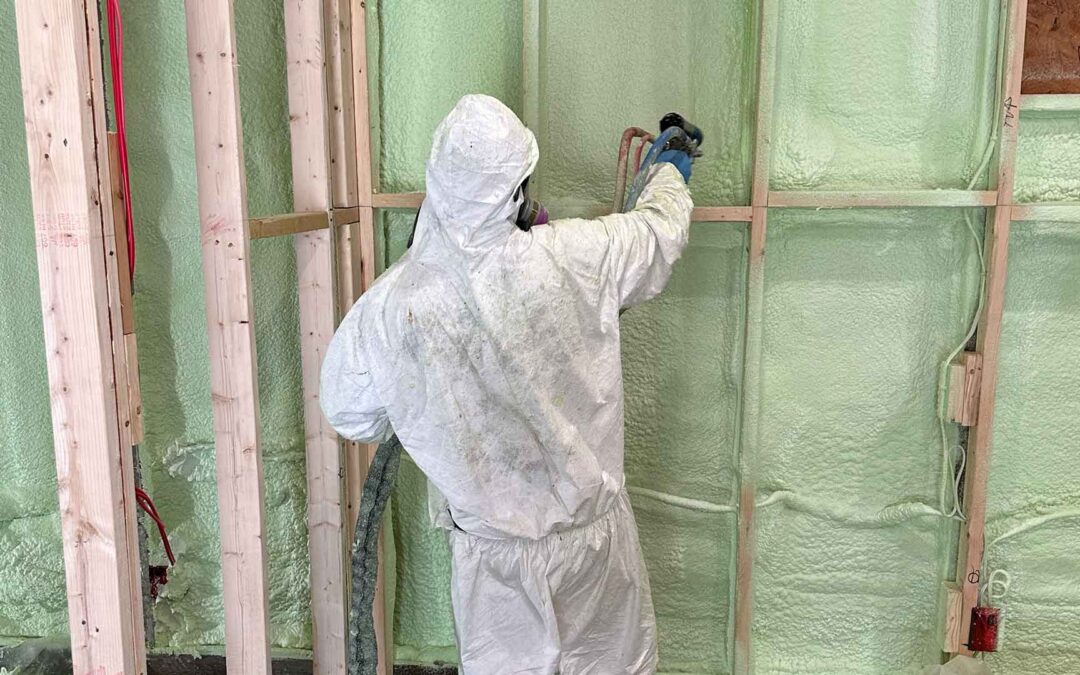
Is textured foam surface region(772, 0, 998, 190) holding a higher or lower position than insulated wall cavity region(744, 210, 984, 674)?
higher

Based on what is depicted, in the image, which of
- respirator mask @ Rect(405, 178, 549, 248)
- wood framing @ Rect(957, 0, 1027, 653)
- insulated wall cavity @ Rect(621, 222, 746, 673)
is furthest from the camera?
insulated wall cavity @ Rect(621, 222, 746, 673)

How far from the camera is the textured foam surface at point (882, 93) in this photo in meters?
1.93

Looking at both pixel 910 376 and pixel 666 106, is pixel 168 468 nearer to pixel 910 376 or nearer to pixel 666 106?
pixel 666 106

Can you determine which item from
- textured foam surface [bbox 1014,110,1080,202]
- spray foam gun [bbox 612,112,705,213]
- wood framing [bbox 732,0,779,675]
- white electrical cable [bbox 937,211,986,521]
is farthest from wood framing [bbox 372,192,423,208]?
textured foam surface [bbox 1014,110,1080,202]

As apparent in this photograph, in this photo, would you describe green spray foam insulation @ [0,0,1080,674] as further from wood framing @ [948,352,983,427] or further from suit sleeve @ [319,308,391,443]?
suit sleeve @ [319,308,391,443]

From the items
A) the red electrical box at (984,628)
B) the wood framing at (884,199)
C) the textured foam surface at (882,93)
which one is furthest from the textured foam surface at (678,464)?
the red electrical box at (984,628)

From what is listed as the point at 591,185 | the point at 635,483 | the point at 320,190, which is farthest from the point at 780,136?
→ the point at 320,190

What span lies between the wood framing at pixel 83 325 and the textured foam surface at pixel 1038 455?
184 centimetres

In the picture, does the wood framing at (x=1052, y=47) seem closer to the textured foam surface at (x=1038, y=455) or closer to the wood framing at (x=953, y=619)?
the textured foam surface at (x=1038, y=455)

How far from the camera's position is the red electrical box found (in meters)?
2.05

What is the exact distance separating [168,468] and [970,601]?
A: 195 centimetres

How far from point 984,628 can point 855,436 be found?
20.5 inches

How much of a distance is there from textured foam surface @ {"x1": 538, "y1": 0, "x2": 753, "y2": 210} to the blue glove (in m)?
0.29

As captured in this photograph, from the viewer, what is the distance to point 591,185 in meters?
2.06
